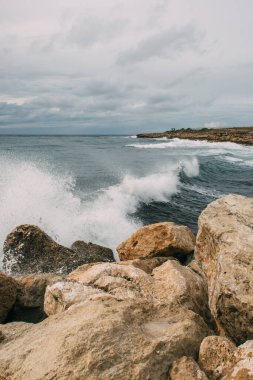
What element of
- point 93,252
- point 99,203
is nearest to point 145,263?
point 93,252

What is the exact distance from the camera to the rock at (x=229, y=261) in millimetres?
4906

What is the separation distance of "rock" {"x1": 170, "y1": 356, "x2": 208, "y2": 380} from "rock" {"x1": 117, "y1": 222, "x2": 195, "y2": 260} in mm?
4521

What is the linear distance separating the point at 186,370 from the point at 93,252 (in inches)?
253

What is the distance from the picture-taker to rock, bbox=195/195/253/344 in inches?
193

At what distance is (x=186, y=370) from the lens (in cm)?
404

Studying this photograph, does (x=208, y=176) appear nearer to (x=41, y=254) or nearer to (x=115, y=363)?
(x=41, y=254)

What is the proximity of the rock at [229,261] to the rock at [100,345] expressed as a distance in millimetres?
457

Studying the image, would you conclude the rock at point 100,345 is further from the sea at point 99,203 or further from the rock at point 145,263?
the sea at point 99,203

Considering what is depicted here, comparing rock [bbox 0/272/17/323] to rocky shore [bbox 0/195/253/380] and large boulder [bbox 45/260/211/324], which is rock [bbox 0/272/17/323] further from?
large boulder [bbox 45/260/211/324]

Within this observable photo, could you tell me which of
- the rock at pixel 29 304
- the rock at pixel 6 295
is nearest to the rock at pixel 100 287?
the rock at pixel 29 304

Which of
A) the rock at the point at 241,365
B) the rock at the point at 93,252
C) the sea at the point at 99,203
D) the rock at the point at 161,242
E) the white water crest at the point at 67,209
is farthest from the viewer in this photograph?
the sea at the point at 99,203

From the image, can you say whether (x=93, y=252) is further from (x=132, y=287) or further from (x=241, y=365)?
(x=241, y=365)

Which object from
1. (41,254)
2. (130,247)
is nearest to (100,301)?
(130,247)

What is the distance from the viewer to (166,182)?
24078 mm
